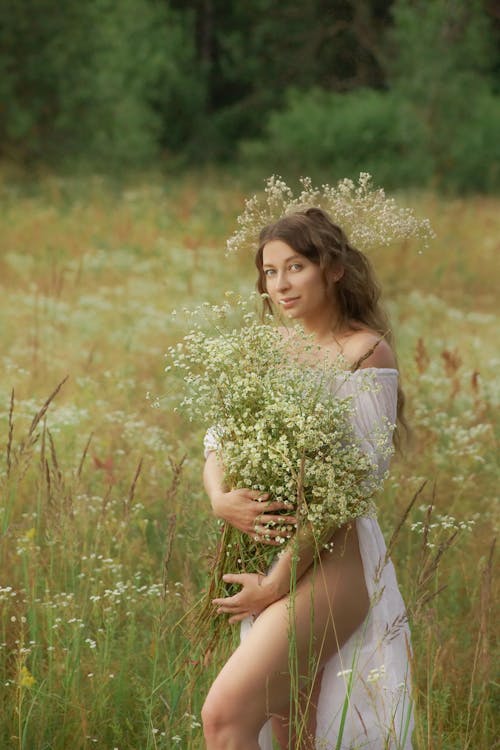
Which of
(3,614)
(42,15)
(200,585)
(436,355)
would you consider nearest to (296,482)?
(3,614)

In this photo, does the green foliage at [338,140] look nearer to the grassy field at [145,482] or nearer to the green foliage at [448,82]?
the green foliage at [448,82]

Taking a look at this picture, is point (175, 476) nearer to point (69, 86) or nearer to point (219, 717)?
point (219, 717)

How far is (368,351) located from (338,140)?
82.1 ft

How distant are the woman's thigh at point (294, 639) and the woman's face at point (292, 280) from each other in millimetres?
669

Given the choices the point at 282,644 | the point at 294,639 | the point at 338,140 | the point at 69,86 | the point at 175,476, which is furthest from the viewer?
the point at 338,140

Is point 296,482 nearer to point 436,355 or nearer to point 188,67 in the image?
point 436,355

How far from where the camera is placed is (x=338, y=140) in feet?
89.5

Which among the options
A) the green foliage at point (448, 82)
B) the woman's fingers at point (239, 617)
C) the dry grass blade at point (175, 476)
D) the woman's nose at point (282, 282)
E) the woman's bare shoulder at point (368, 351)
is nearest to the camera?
the woman's fingers at point (239, 617)

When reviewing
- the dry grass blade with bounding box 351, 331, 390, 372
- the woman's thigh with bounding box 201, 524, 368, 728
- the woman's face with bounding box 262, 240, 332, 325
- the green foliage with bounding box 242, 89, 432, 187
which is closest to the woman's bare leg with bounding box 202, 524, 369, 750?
the woman's thigh with bounding box 201, 524, 368, 728

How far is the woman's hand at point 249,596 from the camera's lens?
2820 millimetres

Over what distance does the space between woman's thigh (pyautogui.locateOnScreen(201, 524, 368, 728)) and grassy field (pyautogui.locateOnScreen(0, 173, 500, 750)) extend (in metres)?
0.21

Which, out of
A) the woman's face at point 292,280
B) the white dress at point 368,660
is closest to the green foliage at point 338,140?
the woman's face at point 292,280

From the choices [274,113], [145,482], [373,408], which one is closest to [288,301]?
[373,408]

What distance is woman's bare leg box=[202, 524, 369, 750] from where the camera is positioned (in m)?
2.71
